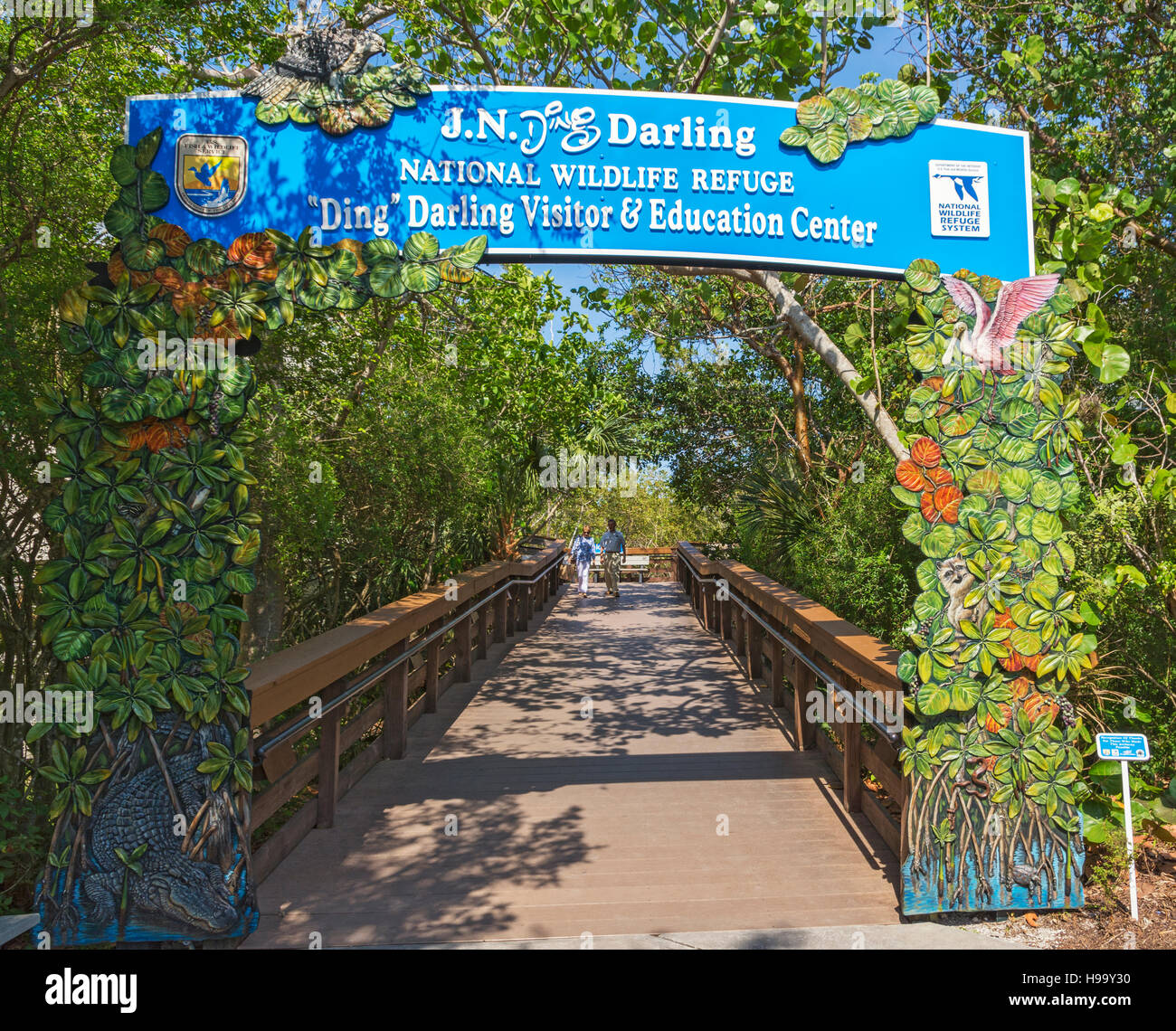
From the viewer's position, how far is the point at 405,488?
768 centimetres

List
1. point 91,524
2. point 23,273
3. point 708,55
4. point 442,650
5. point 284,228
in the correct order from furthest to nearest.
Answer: point 442,650 → point 708,55 → point 23,273 → point 284,228 → point 91,524

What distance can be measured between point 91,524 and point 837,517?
6.03 m

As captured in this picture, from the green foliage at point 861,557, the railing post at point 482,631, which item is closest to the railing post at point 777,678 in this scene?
the green foliage at point 861,557

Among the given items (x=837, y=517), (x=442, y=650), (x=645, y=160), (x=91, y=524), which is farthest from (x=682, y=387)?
(x=91, y=524)

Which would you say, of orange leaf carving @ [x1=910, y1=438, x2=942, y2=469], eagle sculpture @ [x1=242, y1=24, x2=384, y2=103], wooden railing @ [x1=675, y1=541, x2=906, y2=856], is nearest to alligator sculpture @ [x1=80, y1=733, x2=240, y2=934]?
wooden railing @ [x1=675, y1=541, x2=906, y2=856]

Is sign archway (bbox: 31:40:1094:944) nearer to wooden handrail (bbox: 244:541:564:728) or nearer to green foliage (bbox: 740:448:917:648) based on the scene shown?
wooden handrail (bbox: 244:541:564:728)

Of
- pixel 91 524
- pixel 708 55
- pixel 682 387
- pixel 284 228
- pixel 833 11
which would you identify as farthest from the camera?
pixel 682 387

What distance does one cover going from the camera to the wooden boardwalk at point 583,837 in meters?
3.38

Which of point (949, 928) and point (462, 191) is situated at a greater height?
point (462, 191)

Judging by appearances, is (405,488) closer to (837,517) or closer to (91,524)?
(837,517)

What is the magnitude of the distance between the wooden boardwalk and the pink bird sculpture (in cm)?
230

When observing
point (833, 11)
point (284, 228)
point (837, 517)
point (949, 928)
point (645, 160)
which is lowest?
point (949, 928)

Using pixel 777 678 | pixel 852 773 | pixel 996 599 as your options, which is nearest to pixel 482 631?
pixel 777 678

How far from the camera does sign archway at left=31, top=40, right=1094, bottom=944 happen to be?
10.4ft
